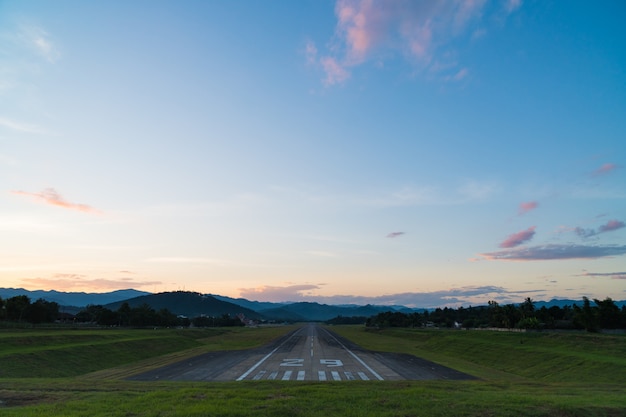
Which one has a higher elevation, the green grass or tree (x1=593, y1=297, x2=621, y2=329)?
tree (x1=593, y1=297, x2=621, y2=329)

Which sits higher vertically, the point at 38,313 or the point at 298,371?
the point at 38,313

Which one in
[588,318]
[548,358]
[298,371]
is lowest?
[298,371]

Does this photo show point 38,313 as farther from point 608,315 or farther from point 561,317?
point 561,317

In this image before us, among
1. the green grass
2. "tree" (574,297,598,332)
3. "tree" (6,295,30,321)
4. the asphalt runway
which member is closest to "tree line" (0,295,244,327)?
"tree" (6,295,30,321)

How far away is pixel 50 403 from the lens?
53.8 ft

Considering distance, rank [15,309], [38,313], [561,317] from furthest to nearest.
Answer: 1. [561,317]
2. [38,313]
3. [15,309]

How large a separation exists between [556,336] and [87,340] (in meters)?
68.4

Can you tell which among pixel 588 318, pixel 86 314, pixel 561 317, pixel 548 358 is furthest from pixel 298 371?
pixel 86 314

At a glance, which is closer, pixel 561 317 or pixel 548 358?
pixel 548 358

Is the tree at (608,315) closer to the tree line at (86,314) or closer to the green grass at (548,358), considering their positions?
the green grass at (548,358)

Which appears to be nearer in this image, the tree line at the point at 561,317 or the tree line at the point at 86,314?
the tree line at the point at 561,317

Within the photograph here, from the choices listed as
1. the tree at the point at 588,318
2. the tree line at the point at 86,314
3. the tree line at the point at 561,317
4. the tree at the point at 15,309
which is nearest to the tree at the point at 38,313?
the tree line at the point at 86,314

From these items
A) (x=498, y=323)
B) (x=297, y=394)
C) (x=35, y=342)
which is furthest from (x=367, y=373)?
(x=498, y=323)

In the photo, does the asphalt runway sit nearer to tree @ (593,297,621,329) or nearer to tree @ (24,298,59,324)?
Answer: tree @ (593,297,621,329)
